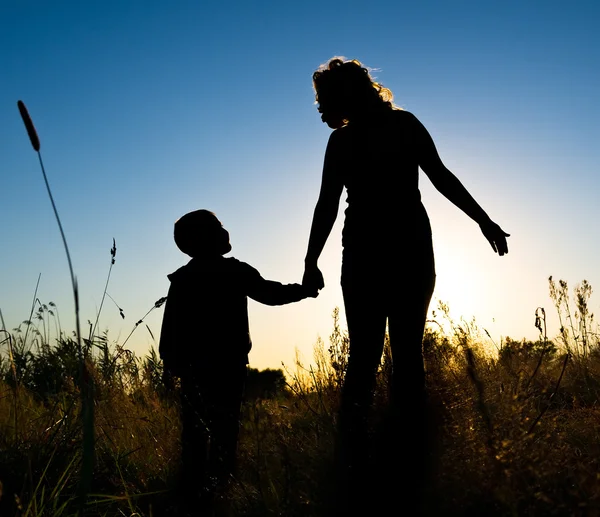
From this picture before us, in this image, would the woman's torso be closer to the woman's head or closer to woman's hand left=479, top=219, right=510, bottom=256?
the woman's head

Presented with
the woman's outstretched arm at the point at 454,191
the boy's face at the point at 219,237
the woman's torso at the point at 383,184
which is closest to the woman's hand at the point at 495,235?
the woman's outstretched arm at the point at 454,191

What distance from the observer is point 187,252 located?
146 inches

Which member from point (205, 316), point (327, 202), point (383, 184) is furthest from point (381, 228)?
point (205, 316)

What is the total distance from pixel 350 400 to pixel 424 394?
0.36 meters

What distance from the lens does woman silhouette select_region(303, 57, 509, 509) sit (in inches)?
108

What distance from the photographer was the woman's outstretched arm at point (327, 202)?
10.1ft

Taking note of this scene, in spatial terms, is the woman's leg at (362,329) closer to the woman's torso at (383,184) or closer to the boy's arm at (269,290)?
the woman's torso at (383,184)

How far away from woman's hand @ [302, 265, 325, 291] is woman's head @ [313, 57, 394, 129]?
0.82 m

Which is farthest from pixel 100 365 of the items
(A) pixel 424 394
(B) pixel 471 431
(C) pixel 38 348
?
(B) pixel 471 431

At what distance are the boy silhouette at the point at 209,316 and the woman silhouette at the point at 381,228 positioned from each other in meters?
0.65

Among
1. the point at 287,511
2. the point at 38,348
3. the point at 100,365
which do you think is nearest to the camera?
the point at 287,511

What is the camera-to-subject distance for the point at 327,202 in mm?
3139

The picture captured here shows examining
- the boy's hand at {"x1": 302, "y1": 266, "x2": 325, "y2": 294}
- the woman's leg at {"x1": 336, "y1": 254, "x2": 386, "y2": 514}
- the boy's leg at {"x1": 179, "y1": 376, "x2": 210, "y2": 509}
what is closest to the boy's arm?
the boy's hand at {"x1": 302, "y1": 266, "x2": 325, "y2": 294}

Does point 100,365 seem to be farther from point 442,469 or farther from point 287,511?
point 442,469
